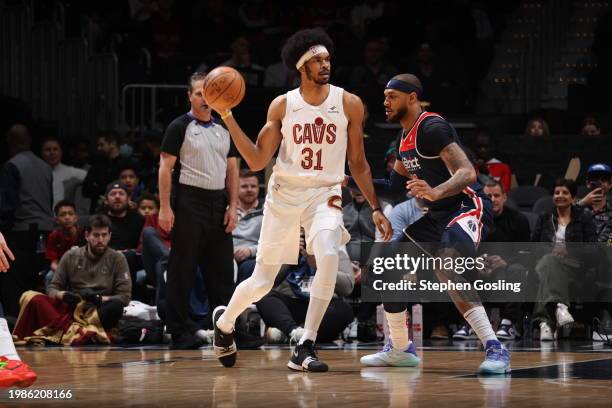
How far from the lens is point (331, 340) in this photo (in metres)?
11.1

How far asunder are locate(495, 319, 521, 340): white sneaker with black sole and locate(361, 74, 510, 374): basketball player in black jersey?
322 cm

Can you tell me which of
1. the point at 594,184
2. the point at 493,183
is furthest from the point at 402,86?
the point at 594,184

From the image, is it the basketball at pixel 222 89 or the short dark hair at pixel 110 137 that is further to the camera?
the short dark hair at pixel 110 137

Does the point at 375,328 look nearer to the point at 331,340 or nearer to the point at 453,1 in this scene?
the point at 331,340

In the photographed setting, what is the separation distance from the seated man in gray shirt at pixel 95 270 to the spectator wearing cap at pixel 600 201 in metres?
4.38

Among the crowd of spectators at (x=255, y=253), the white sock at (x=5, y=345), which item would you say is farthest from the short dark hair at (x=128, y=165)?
the white sock at (x=5, y=345)

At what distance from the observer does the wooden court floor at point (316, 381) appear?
5945 millimetres

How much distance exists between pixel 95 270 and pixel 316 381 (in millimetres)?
4864

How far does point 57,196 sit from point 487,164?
4.81 m

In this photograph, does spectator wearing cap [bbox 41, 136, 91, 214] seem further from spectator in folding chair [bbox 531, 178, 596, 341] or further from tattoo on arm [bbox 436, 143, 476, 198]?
tattoo on arm [bbox 436, 143, 476, 198]

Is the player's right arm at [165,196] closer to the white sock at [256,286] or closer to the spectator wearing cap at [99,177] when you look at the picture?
the white sock at [256,286]

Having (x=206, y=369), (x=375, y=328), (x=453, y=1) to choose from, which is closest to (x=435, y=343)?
(x=375, y=328)

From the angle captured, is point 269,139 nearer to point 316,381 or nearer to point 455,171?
point 455,171

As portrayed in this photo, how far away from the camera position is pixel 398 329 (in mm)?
8023
